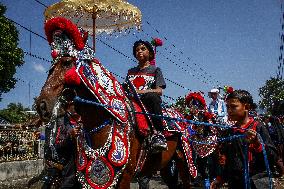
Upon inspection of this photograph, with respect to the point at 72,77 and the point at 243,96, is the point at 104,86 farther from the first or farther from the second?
the point at 243,96

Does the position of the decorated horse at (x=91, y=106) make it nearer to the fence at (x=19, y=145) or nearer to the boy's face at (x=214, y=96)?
the boy's face at (x=214, y=96)

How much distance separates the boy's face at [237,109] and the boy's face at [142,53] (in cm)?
214

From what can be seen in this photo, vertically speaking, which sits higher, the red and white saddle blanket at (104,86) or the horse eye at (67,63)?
the horse eye at (67,63)

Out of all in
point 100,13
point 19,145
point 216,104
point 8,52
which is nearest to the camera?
point 100,13

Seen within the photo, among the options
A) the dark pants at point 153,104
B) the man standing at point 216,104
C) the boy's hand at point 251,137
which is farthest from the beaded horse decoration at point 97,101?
the man standing at point 216,104

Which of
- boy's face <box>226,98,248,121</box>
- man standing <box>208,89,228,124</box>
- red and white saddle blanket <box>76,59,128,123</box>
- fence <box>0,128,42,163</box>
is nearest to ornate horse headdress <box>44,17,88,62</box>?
red and white saddle blanket <box>76,59,128,123</box>

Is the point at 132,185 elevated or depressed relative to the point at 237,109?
depressed

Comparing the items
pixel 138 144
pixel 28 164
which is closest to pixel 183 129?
pixel 138 144

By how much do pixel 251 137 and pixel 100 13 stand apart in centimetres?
576

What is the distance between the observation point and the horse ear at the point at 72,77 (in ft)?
14.4

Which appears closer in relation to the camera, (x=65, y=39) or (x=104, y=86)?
(x=65, y=39)

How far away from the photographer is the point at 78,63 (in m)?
4.59

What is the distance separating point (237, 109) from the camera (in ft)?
13.3

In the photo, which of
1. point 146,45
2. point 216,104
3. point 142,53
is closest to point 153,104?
point 142,53
